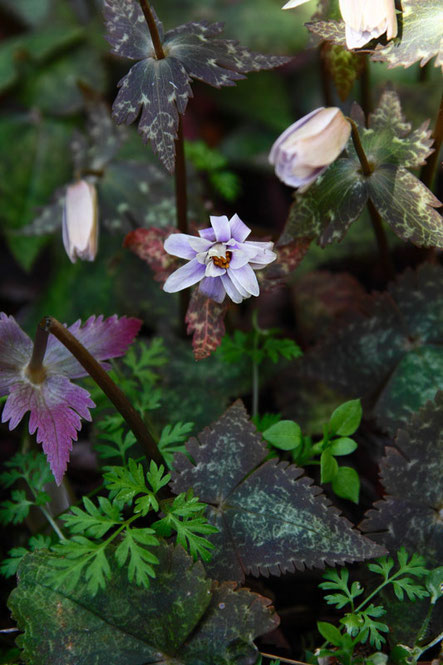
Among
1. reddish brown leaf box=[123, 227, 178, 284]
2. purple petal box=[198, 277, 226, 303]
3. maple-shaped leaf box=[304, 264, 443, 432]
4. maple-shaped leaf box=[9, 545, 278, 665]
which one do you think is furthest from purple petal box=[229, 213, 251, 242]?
maple-shaped leaf box=[9, 545, 278, 665]

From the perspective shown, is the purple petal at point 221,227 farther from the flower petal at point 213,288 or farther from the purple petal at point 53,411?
the purple petal at point 53,411

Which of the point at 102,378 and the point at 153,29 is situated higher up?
the point at 153,29

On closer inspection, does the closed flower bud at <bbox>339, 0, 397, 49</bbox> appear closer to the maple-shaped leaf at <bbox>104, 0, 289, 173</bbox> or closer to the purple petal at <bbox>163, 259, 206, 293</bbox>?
the maple-shaped leaf at <bbox>104, 0, 289, 173</bbox>

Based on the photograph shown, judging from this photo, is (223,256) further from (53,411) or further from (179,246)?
(53,411)

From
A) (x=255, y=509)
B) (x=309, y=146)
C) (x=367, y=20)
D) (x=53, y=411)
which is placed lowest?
(x=255, y=509)

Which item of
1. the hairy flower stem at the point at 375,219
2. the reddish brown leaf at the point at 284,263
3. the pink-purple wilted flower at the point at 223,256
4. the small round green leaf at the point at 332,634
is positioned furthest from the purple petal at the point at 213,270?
the small round green leaf at the point at 332,634

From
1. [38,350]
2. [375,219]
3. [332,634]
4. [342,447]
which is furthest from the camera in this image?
[375,219]

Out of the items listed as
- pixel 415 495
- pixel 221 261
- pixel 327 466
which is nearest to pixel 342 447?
pixel 327 466
